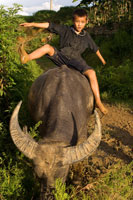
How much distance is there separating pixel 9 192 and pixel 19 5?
356 centimetres

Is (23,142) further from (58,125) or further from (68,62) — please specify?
(68,62)

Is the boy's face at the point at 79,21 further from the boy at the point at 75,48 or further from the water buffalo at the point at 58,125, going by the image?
the water buffalo at the point at 58,125

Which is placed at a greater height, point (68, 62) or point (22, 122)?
point (68, 62)

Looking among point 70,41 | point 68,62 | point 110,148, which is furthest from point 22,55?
point 110,148

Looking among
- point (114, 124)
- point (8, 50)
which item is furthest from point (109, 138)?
point (8, 50)

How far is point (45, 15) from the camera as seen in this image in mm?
23703

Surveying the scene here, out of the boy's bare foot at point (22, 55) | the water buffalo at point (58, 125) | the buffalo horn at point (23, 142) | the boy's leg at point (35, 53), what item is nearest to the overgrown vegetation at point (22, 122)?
the water buffalo at point (58, 125)

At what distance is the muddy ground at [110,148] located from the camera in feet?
11.8

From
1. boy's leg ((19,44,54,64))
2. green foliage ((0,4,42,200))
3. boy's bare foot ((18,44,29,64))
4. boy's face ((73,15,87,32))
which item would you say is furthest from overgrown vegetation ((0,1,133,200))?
boy's face ((73,15,87,32))

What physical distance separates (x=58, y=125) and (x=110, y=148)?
7.47 feet

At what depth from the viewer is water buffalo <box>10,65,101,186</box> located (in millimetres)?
2340

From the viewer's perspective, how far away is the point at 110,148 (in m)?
4.60

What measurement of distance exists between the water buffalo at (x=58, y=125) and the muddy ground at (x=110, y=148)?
2.54ft

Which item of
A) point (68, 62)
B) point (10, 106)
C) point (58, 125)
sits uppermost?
point (68, 62)
